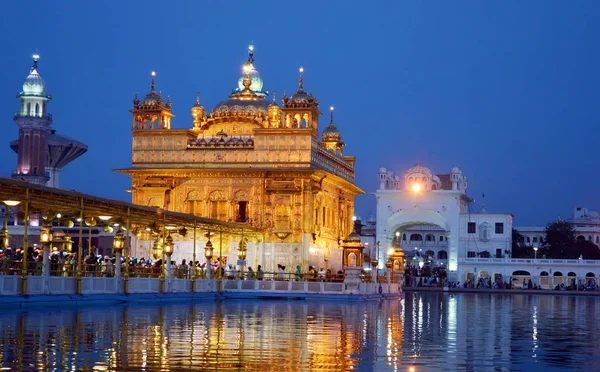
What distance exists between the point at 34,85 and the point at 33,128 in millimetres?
3841

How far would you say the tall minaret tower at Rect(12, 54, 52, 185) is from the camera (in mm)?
85188

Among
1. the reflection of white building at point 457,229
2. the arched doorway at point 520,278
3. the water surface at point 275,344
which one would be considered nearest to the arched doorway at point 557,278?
the reflection of white building at point 457,229

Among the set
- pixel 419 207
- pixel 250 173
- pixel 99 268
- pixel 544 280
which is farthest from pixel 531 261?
pixel 99 268

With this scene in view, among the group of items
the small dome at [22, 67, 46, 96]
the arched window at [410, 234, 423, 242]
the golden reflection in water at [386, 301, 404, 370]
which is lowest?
the golden reflection in water at [386, 301, 404, 370]

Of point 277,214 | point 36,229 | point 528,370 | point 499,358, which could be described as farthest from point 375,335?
point 36,229

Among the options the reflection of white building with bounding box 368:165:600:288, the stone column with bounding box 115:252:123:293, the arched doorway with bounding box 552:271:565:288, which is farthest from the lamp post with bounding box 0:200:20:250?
the arched doorway with bounding box 552:271:565:288

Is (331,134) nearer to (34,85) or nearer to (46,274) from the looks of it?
(34,85)

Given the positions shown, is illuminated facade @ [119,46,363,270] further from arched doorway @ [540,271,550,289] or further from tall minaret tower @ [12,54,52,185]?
tall minaret tower @ [12,54,52,185]

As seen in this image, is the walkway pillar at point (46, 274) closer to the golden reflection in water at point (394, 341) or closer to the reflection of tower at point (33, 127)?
the golden reflection in water at point (394, 341)

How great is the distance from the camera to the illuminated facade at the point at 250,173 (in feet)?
147

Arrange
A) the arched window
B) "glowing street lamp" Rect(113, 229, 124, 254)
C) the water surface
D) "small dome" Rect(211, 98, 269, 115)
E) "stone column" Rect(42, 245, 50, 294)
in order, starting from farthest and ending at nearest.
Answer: the arched window
"small dome" Rect(211, 98, 269, 115)
"glowing street lamp" Rect(113, 229, 124, 254)
"stone column" Rect(42, 245, 50, 294)
the water surface

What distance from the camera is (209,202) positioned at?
46219mm

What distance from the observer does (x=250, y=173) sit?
149 feet

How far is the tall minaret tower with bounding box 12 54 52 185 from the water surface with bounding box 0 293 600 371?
6868 cm
